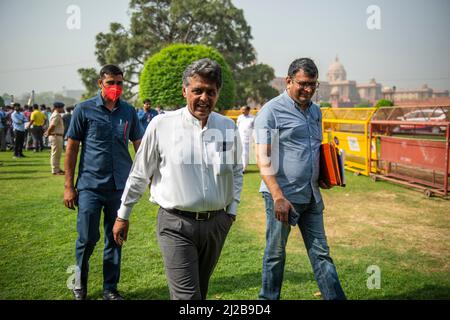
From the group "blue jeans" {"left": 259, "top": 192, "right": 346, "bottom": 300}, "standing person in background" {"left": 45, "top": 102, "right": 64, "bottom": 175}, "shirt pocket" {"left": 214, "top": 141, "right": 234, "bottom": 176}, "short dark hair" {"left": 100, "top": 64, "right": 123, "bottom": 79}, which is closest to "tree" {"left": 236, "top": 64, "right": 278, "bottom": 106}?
"standing person in background" {"left": 45, "top": 102, "right": 64, "bottom": 175}

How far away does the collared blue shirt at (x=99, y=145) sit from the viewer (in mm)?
3512

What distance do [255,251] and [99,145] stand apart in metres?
2.33

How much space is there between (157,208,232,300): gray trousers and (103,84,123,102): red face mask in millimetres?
1511

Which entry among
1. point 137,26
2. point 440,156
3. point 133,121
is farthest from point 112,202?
point 137,26

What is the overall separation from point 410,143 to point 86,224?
721 centimetres

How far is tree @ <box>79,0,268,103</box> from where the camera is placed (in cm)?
3644

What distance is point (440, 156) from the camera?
299 inches

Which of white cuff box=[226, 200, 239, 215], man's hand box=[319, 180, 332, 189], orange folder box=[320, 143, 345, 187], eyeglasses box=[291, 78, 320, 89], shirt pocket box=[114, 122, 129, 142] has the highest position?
eyeglasses box=[291, 78, 320, 89]

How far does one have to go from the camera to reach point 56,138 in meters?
11.1

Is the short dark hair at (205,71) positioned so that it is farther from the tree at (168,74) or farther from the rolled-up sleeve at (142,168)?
the tree at (168,74)

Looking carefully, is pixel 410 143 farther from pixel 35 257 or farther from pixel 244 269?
pixel 35 257

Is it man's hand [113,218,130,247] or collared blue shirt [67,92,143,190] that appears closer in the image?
man's hand [113,218,130,247]

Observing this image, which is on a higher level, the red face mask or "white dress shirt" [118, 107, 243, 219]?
the red face mask

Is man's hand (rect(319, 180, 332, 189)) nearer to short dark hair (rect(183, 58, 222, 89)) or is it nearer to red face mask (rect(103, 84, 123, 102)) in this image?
short dark hair (rect(183, 58, 222, 89))
